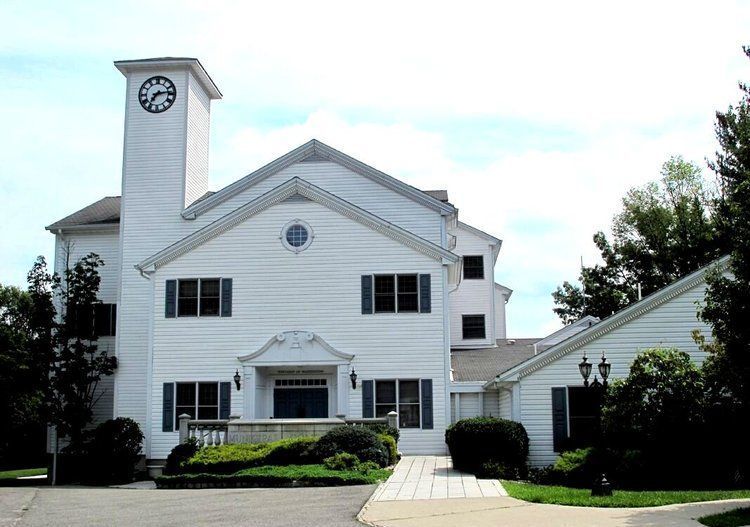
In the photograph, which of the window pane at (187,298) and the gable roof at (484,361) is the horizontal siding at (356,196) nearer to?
the window pane at (187,298)

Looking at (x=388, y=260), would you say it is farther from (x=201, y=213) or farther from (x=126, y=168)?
(x=126, y=168)

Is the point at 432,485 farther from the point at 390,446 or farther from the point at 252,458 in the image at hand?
the point at 252,458

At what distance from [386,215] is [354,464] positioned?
12048 mm

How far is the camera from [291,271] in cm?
2983

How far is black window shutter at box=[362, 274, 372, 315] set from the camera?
96.4 ft

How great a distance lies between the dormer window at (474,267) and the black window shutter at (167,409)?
1556 centimetres

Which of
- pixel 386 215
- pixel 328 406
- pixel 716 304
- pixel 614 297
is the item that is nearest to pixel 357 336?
pixel 328 406

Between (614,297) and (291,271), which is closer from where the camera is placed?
(291,271)

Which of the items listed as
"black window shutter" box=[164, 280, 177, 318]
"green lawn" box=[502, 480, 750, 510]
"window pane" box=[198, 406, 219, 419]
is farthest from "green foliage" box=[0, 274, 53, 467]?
"green lawn" box=[502, 480, 750, 510]

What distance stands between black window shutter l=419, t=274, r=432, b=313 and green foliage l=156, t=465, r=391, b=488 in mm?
8039

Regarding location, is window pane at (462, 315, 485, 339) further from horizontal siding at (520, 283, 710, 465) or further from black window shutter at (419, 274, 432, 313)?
horizontal siding at (520, 283, 710, 465)

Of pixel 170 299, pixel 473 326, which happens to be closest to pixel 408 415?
pixel 170 299

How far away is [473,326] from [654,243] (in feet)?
40.2

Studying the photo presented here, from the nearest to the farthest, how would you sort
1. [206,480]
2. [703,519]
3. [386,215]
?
[703,519]
[206,480]
[386,215]
